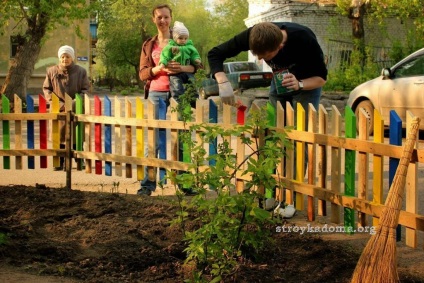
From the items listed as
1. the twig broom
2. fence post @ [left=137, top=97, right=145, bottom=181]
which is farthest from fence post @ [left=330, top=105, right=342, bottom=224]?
fence post @ [left=137, top=97, right=145, bottom=181]

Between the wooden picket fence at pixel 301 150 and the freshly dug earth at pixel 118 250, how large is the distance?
1.42 ft

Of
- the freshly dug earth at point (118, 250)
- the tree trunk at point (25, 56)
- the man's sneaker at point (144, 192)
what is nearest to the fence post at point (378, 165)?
the freshly dug earth at point (118, 250)

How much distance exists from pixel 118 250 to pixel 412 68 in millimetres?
10195

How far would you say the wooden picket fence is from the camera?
6.41 meters

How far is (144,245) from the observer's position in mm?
6496

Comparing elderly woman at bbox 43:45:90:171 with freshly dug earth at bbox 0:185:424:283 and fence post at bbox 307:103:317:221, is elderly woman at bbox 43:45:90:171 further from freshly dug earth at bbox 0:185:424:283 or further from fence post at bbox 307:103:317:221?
fence post at bbox 307:103:317:221

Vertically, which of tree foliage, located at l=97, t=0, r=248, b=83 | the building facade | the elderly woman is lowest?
the elderly woman

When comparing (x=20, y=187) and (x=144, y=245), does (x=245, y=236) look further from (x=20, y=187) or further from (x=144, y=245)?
(x=20, y=187)

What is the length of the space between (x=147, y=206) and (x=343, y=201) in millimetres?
2101

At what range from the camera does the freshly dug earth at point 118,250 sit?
18.5 feet

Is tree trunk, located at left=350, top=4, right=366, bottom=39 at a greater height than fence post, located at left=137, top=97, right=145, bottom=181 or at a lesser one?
greater

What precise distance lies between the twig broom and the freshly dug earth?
1.45ft

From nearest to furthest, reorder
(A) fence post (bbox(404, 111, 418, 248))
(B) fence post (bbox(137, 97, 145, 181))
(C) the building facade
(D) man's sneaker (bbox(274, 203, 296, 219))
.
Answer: (A) fence post (bbox(404, 111, 418, 248))
(D) man's sneaker (bbox(274, 203, 296, 219))
(B) fence post (bbox(137, 97, 145, 181))
(C) the building facade

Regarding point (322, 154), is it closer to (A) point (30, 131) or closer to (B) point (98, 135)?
(B) point (98, 135)
